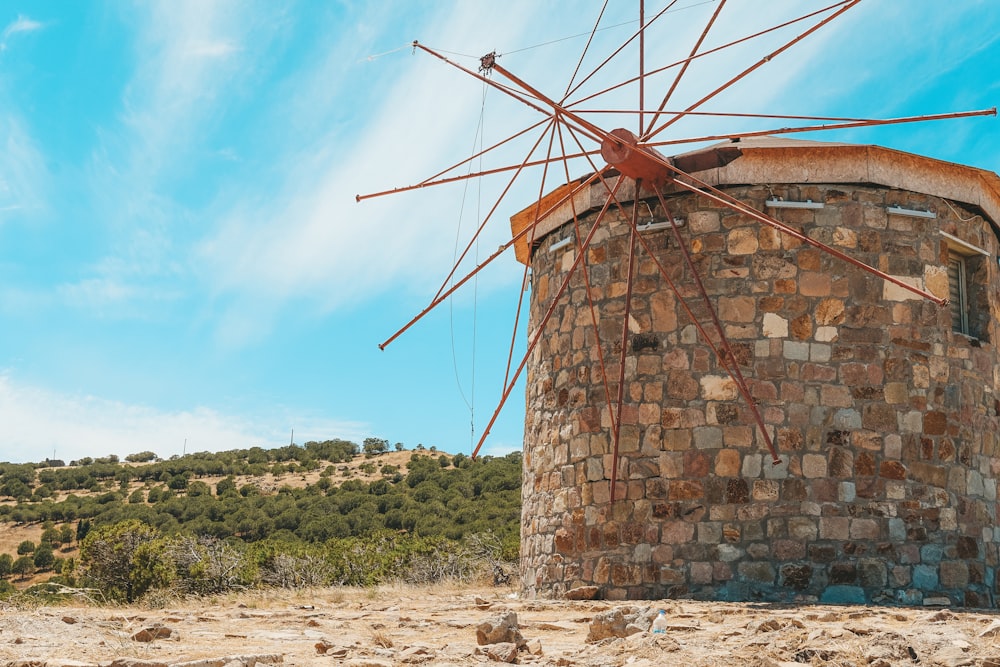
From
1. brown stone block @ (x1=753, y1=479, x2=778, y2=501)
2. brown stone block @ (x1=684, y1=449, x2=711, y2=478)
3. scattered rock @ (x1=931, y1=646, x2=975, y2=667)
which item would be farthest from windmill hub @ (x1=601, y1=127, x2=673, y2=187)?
scattered rock @ (x1=931, y1=646, x2=975, y2=667)

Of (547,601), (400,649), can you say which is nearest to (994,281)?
(547,601)

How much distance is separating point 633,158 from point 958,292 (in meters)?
3.66

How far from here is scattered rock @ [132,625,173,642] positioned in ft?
20.5

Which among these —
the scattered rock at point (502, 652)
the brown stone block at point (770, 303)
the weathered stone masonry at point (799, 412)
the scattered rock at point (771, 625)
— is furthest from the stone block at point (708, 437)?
the scattered rock at point (502, 652)

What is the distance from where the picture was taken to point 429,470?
1318 inches

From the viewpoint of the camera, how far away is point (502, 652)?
5461mm

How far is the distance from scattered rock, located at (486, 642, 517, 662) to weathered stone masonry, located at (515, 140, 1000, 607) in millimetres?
3415

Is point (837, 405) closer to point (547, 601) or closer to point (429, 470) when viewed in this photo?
point (547, 601)

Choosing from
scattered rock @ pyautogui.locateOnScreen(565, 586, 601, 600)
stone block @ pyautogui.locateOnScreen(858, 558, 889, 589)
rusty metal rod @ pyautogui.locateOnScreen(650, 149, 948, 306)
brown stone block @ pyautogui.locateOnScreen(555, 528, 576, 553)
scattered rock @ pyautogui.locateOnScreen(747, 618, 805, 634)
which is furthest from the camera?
brown stone block @ pyautogui.locateOnScreen(555, 528, 576, 553)

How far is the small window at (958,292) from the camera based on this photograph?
31.6ft

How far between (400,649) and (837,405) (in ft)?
14.9

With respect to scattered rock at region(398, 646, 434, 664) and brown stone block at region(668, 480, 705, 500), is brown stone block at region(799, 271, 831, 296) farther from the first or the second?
scattered rock at region(398, 646, 434, 664)

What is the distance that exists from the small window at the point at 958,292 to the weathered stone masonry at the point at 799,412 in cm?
24

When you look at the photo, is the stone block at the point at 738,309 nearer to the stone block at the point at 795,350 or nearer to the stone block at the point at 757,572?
the stone block at the point at 795,350
